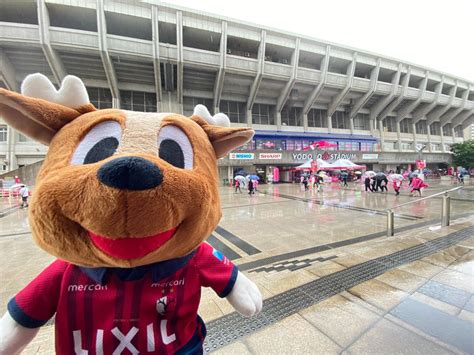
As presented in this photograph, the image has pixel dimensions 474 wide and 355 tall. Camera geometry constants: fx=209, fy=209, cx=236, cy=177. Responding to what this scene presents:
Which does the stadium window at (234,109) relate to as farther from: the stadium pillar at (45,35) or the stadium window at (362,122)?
the stadium window at (362,122)

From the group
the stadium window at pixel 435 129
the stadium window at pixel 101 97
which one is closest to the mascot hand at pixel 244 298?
the stadium window at pixel 101 97

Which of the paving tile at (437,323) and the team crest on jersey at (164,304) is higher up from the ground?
the team crest on jersey at (164,304)

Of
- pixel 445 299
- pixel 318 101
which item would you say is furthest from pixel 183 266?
pixel 318 101

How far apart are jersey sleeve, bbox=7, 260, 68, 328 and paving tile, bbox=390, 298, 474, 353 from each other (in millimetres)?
2685

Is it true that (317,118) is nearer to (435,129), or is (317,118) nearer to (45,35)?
(435,129)

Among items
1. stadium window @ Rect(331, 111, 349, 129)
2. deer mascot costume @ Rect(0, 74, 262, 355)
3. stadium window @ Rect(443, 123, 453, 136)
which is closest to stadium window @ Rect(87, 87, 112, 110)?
deer mascot costume @ Rect(0, 74, 262, 355)

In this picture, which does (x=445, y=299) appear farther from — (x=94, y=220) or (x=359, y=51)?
(x=359, y=51)

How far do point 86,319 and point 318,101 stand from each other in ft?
102

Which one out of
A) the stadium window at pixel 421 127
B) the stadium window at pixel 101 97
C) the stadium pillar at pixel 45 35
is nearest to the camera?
the stadium pillar at pixel 45 35

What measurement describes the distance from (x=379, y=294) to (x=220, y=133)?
2.58 meters

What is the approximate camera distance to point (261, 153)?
861 inches

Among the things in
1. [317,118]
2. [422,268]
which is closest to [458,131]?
[317,118]

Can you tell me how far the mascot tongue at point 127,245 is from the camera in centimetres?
71

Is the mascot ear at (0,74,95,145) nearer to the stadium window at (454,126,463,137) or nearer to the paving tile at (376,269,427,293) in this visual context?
the paving tile at (376,269,427,293)
